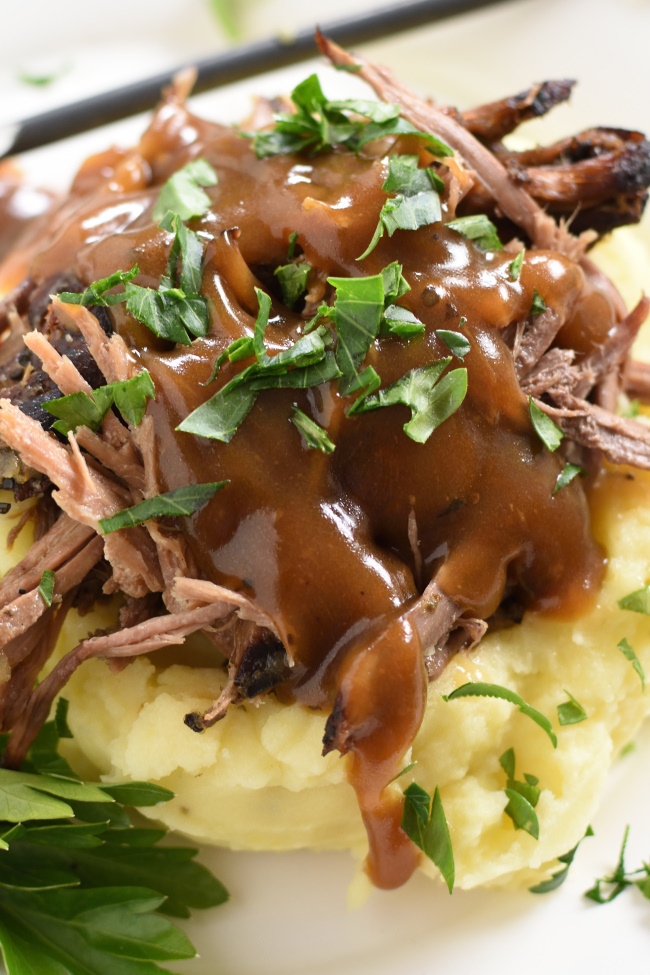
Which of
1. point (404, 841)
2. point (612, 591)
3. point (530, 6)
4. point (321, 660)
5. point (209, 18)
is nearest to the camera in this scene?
point (321, 660)

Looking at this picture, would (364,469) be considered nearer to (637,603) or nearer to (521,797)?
(637,603)

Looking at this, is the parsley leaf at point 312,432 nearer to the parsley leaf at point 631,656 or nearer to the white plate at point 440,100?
the parsley leaf at point 631,656

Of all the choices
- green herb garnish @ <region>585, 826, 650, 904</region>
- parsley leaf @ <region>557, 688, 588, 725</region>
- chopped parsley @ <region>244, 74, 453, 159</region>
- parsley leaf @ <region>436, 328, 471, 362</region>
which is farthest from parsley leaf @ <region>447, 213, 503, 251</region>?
green herb garnish @ <region>585, 826, 650, 904</region>

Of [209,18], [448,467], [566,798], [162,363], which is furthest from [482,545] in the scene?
[209,18]

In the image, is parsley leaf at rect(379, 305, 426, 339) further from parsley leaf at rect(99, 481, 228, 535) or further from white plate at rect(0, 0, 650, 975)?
white plate at rect(0, 0, 650, 975)

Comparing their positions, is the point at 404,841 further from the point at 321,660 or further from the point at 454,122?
the point at 454,122

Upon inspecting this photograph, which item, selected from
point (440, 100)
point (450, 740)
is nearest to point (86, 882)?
point (450, 740)
